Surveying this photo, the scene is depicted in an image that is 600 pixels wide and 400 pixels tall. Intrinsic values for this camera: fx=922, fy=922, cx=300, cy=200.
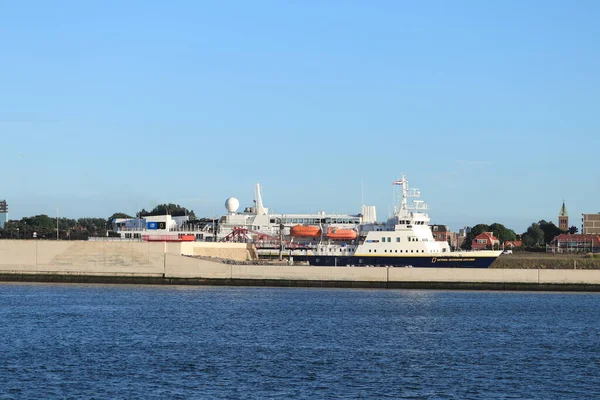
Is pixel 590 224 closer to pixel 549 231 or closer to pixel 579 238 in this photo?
pixel 549 231

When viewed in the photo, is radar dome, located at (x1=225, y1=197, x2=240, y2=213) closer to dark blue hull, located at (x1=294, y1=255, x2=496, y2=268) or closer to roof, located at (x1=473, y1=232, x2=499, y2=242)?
dark blue hull, located at (x1=294, y1=255, x2=496, y2=268)

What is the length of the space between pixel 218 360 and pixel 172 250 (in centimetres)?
3705

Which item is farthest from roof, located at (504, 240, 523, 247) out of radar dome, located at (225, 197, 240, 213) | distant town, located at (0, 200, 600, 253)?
radar dome, located at (225, 197, 240, 213)

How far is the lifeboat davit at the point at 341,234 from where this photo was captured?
248 ft

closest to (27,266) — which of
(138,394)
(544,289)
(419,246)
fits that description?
(419,246)

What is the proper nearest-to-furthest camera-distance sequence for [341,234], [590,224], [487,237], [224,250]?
[224,250] → [341,234] → [487,237] → [590,224]

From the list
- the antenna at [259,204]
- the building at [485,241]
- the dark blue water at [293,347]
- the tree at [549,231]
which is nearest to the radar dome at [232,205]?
the antenna at [259,204]

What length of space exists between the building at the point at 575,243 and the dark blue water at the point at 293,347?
80.2 meters

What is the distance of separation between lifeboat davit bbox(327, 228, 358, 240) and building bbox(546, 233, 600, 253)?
63.6m

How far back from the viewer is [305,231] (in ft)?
252

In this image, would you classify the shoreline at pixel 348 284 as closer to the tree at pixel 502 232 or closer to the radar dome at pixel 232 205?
the radar dome at pixel 232 205

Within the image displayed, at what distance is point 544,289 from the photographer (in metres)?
64.6

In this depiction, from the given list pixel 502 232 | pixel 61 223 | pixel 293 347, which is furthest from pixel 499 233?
pixel 293 347

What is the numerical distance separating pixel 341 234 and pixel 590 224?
92.9 meters
